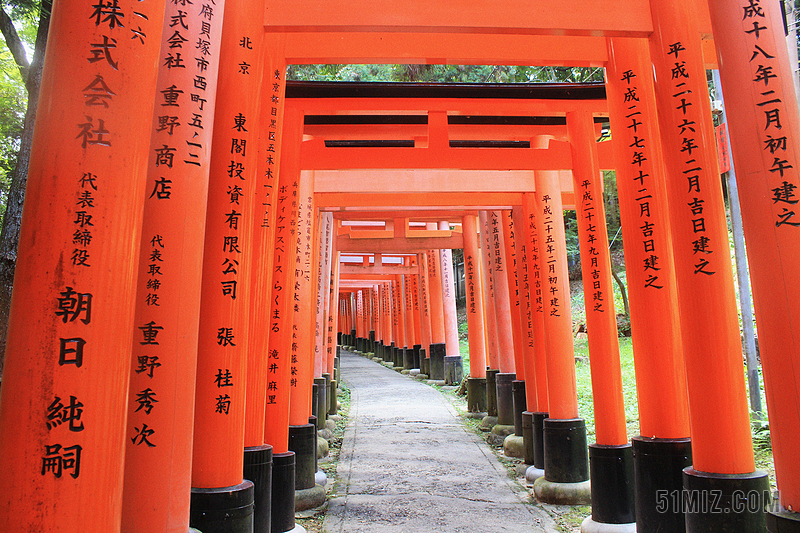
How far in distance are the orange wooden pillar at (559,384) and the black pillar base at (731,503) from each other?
9.01ft

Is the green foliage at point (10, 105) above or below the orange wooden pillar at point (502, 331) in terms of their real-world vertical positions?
above

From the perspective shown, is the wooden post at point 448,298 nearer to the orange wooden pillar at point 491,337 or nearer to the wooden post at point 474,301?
the wooden post at point 474,301

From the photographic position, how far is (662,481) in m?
3.68

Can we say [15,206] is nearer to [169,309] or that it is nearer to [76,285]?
[169,309]

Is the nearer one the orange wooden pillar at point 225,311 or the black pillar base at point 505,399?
the orange wooden pillar at point 225,311

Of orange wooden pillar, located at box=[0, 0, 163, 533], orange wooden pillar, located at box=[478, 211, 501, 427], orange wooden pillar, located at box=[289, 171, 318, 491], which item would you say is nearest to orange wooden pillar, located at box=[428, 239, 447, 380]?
orange wooden pillar, located at box=[478, 211, 501, 427]

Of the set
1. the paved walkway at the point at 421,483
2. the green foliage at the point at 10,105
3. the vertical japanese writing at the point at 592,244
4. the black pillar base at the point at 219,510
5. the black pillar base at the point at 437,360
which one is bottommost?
the paved walkway at the point at 421,483

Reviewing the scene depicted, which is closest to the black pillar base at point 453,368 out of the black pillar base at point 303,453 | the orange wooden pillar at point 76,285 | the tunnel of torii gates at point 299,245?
the tunnel of torii gates at point 299,245

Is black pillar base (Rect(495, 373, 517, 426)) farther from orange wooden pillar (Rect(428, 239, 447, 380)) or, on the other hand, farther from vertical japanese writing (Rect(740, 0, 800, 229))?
vertical japanese writing (Rect(740, 0, 800, 229))

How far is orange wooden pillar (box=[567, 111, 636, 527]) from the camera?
453 cm

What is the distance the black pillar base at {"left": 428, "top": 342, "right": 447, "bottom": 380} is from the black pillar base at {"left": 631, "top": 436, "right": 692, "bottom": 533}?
12.0 m

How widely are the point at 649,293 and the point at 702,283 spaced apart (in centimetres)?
75

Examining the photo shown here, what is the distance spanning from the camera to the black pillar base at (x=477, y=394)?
35.5 feet

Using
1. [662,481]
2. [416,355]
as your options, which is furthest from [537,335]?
[416,355]
